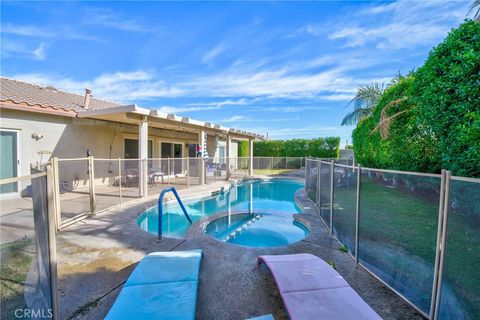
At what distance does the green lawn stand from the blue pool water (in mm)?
3217

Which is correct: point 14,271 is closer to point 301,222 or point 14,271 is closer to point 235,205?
point 301,222

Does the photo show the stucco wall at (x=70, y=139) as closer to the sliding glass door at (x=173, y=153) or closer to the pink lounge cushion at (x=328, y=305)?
the sliding glass door at (x=173, y=153)

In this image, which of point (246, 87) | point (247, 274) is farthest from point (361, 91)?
point (247, 274)

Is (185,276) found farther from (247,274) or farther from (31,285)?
(31,285)

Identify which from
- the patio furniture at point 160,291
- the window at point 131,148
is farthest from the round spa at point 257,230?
the window at point 131,148

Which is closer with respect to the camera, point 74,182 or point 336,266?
point 336,266

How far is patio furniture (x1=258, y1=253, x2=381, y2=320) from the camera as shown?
7.01 ft

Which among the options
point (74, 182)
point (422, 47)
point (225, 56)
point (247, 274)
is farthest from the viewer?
point (225, 56)

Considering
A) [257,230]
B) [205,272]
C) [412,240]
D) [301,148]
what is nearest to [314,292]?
[205,272]

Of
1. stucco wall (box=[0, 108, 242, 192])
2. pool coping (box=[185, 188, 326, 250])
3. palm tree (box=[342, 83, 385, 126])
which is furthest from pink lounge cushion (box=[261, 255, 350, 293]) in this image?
palm tree (box=[342, 83, 385, 126])

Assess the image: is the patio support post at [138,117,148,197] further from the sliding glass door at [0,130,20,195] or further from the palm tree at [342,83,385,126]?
the palm tree at [342,83,385,126]

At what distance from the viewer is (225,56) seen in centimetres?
1199

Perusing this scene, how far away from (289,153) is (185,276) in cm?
2286

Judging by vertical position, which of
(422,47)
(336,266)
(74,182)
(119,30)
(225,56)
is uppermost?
Result: (225,56)
